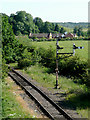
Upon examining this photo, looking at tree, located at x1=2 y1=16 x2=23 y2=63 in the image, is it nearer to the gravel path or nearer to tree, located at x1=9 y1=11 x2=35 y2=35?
the gravel path

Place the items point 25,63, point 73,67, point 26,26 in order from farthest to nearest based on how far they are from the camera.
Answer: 1. point 26,26
2. point 25,63
3. point 73,67

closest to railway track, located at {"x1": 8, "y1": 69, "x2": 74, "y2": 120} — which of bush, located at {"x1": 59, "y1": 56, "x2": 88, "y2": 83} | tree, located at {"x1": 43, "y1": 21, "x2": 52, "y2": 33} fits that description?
bush, located at {"x1": 59, "y1": 56, "x2": 88, "y2": 83}

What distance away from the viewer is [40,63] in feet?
107

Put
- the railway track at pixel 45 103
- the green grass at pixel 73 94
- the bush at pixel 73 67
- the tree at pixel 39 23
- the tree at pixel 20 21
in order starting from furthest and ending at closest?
the tree at pixel 39 23 < the tree at pixel 20 21 < the bush at pixel 73 67 < the green grass at pixel 73 94 < the railway track at pixel 45 103

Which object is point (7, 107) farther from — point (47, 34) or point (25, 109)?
point (47, 34)

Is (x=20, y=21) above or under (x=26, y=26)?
above

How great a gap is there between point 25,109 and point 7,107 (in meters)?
1.78

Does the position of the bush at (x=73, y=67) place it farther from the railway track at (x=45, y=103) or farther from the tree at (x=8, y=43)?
the tree at (x=8, y=43)

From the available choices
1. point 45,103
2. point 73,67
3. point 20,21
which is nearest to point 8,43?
point 73,67

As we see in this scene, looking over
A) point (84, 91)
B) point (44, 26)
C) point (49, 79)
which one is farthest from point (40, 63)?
point (44, 26)

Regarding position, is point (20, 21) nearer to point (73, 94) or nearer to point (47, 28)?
point (47, 28)

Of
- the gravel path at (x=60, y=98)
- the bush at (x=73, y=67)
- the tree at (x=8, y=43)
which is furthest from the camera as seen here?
the tree at (x=8, y=43)

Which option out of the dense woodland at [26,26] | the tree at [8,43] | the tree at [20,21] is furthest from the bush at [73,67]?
the tree at [20,21]

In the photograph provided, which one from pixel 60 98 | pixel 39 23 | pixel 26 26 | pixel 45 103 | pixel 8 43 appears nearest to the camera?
pixel 45 103
